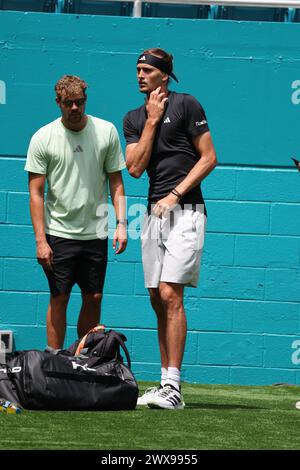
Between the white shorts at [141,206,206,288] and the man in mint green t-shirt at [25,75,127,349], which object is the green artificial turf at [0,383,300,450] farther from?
the man in mint green t-shirt at [25,75,127,349]

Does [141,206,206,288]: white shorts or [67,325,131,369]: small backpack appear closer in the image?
[67,325,131,369]: small backpack

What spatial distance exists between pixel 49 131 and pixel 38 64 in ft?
4.51

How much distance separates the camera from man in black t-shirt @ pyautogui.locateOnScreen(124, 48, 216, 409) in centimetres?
543

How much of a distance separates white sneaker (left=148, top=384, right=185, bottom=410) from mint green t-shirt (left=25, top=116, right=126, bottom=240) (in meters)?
0.99

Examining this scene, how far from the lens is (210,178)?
7215 millimetres

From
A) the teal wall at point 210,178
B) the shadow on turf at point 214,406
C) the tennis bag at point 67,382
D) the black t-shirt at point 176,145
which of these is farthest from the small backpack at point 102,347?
the teal wall at point 210,178

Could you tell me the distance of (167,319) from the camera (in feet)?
17.9

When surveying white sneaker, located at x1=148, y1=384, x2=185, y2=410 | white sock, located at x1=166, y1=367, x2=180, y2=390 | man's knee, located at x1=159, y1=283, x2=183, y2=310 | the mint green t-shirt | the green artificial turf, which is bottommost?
the green artificial turf

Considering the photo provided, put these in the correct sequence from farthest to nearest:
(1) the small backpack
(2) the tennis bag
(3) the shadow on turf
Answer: (3) the shadow on turf, (1) the small backpack, (2) the tennis bag

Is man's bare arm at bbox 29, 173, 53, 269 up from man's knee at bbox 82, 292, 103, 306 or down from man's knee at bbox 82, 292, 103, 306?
up

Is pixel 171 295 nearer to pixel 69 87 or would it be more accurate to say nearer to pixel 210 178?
pixel 69 87

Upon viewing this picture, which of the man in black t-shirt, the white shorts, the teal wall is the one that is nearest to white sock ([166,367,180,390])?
the man in black t-shirt

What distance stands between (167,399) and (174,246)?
740mm

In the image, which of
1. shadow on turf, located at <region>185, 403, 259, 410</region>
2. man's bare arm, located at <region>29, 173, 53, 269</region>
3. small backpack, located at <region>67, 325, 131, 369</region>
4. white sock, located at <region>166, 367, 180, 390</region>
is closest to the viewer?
small backpack, located at <region>67, 325, 131, 369</region>
